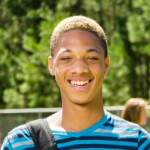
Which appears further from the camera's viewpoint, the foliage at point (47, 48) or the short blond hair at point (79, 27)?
the foliage at point (47, 48)

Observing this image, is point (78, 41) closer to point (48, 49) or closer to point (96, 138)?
point (96, 138)

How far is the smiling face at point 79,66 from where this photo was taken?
1863 mm

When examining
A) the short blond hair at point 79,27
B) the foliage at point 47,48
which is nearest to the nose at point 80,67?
the short blond hair at point 79,27

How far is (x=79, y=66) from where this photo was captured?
186cm

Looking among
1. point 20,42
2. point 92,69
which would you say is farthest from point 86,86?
point 20,42

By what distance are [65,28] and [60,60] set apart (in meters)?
0.11

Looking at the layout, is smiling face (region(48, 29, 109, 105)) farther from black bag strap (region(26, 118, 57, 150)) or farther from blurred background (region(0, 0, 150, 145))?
blurred background (region(0, 0, 150, 145))

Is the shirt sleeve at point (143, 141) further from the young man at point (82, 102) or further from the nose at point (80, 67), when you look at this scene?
the nose at point (80, 67)

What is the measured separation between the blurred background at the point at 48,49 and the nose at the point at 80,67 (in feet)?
37.7

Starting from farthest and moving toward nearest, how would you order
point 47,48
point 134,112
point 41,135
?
point 47,48
point 134,112
point 41,135

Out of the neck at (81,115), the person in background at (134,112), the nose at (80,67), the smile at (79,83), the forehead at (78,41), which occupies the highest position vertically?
the forehead at (78,41)

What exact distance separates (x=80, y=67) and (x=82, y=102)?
Result: 110 millimetres

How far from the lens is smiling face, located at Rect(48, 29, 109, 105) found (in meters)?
1.86

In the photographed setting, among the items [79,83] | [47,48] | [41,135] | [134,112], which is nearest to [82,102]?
[79,83]
